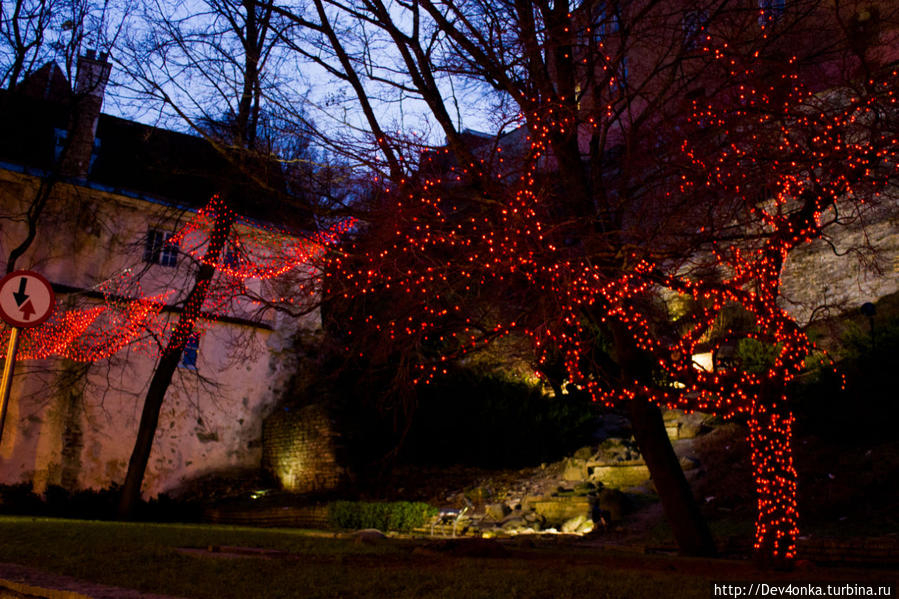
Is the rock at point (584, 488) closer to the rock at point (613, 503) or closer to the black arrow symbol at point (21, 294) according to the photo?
the rock at point (613, 503)

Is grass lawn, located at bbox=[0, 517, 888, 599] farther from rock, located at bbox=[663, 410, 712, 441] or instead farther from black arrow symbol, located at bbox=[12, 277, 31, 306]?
rock, located at bbox=[663, 410, 712, 441]

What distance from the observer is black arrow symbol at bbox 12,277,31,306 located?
5.42 m

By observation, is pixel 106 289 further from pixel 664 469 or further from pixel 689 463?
pixel 664 469

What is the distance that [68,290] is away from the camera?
14555 mm

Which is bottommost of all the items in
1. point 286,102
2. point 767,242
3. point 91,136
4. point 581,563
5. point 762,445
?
point 581,563

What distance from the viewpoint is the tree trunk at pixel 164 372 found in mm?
11820

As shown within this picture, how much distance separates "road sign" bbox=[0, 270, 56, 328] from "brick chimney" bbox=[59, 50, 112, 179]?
10.4m

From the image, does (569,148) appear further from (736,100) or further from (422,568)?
(422,568)

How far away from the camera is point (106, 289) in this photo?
14.9 metres

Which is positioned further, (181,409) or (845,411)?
(181,409)

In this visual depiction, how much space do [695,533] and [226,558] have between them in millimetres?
4374

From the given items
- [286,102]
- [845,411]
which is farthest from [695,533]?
[286,102]

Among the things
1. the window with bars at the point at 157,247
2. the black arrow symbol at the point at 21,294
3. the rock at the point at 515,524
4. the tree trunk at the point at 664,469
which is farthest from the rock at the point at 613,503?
the window with bars at the point at 157,247

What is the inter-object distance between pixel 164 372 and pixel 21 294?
23.4ft
